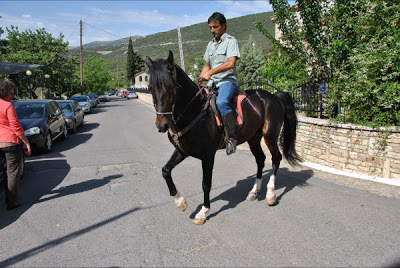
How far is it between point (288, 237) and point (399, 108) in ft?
14.0

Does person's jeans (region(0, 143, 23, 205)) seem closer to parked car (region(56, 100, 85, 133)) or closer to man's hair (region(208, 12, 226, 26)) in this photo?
man's hair (region(208, 12, 226, 26))

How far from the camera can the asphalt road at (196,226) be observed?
10.8 ft

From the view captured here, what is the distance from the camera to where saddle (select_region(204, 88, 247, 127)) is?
4.42 m

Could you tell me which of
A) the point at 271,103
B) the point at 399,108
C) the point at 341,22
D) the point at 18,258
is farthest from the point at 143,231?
the point at 341,22

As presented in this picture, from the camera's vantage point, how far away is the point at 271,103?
17.7 feet

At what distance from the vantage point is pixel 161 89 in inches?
135

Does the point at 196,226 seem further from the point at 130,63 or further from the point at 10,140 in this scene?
the point at 130,63

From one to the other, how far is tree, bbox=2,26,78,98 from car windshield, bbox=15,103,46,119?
80.3ft

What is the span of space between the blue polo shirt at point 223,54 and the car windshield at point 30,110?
25.9 ft

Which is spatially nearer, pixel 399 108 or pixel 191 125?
pixel 191 125

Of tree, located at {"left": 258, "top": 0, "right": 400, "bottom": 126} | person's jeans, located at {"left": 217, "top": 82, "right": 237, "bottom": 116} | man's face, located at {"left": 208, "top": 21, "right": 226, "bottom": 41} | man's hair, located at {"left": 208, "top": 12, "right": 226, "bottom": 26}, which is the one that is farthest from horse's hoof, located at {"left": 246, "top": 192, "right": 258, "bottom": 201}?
tree, located at {"left": 258, "top": 0, "right": 400, "bottom": 126}

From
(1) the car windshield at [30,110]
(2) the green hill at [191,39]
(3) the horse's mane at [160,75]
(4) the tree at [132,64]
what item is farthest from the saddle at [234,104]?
A: (4) the tree at [132,64]

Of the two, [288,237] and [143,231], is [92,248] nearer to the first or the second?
[143,231]

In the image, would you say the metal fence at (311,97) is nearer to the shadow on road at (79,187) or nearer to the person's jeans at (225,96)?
the person's jeans at (225,96)
